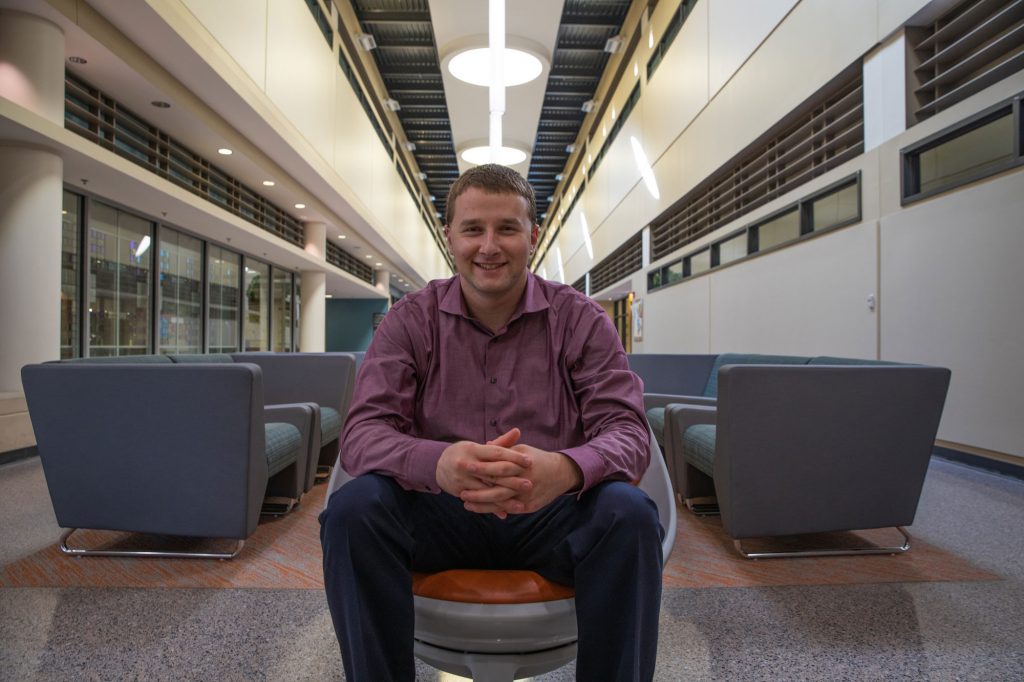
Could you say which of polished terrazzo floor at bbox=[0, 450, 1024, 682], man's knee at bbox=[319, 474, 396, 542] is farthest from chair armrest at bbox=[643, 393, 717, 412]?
man's knee at bbox=[319, 474, 396, 542]

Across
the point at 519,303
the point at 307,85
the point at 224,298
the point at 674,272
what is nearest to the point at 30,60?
the point at 307,85

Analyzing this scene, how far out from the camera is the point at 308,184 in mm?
8680

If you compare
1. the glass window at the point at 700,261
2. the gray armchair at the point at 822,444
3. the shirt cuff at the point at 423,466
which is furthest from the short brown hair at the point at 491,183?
the glass window at the point at 700,261

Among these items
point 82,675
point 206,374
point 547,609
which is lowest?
point 82,675

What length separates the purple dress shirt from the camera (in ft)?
4.15

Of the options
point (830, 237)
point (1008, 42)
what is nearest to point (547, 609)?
point (1008, 42)

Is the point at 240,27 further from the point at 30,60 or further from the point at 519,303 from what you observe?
the point at 519,303

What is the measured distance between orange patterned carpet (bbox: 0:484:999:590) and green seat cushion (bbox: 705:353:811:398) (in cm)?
120

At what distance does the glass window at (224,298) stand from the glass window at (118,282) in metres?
1.48

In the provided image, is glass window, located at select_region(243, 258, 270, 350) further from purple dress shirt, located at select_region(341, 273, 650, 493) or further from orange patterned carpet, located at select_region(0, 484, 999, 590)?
purple dress shirt, located at select_region(341, 273, 650, 493)

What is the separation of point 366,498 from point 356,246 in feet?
42.7

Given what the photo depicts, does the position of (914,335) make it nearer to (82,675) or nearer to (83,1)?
(82,675)

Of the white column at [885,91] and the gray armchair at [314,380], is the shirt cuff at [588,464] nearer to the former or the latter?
the gray armchair at [314,380]

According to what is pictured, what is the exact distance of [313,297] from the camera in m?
11.3
